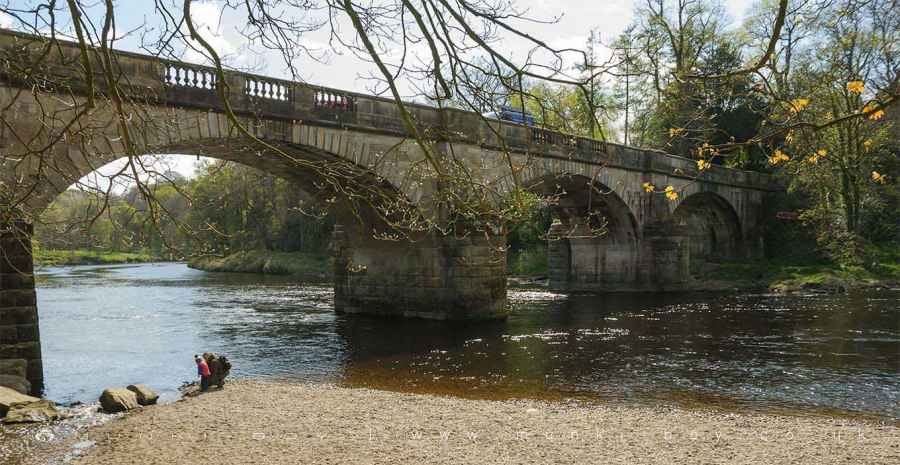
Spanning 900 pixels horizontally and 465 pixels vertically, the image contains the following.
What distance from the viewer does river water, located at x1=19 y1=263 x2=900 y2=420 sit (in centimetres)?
1102

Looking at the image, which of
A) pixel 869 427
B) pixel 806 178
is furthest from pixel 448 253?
pixel 806 178

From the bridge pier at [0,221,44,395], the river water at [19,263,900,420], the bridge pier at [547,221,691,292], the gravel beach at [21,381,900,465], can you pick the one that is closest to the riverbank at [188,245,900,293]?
the bridge pier at [547,221,691,292]

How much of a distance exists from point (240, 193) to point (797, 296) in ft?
110

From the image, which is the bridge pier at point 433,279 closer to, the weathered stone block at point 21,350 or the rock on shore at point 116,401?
the weathered stone block at point 21,350

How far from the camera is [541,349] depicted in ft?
48.5

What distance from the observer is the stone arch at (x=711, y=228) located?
34203mm

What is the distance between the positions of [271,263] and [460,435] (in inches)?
1567

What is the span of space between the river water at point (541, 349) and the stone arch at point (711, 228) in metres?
9.78

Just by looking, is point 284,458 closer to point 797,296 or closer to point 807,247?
point 797,296

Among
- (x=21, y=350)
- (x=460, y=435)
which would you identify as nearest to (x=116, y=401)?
(x=21, y=350)

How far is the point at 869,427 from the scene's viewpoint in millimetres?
8430

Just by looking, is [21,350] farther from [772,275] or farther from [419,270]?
[772,275]

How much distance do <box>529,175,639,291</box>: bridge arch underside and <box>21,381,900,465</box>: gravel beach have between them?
18460mm

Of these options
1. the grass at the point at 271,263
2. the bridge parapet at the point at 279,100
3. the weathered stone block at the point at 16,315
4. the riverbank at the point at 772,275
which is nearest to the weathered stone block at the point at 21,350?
the weathered stone block at the point at 16,315
